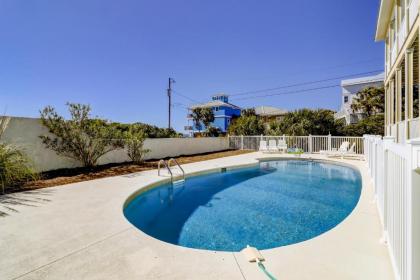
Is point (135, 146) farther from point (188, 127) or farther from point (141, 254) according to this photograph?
point (188, 127)

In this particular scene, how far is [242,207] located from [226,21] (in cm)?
1198

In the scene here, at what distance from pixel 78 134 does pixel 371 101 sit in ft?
81.7

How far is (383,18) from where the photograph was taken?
30.9 feet

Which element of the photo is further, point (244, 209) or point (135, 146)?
point (135, 146)

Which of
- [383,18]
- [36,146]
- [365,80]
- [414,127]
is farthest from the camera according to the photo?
[365,80]

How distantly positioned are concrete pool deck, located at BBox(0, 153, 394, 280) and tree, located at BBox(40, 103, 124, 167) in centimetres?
497

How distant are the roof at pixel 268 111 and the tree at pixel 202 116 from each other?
25.2ft

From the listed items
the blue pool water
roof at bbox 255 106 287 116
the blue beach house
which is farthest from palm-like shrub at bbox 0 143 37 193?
roof at bbox 255 106 287 116

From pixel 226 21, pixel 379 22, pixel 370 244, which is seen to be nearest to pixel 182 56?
pixel 226 21

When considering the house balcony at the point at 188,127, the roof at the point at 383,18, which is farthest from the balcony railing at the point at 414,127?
the house balcony at the point at 188,127

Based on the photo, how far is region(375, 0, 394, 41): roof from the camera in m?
8.38

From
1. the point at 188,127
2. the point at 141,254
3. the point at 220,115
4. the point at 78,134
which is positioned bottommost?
the point at 141,254

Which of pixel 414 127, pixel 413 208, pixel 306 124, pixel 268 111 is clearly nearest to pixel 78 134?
pixel 413 208

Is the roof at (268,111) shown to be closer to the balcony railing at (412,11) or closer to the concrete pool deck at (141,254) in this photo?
the balcony railing at (412,11)
